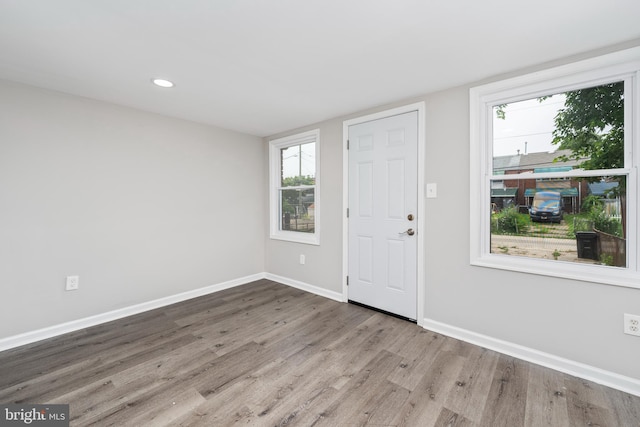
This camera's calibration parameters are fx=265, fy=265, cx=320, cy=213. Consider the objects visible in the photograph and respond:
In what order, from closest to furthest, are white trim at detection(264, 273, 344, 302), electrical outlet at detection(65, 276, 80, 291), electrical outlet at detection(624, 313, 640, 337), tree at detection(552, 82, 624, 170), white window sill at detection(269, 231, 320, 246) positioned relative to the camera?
electrical outlet at detection(624, 313, 640, 337) < tree at detection(552, 82, 624, 170) < electrical outlet at detection(65, 276, 80, 291) < white trim at detection(264, 273, 344, 302) < white window sill at detection(269, 231, 320, 246)

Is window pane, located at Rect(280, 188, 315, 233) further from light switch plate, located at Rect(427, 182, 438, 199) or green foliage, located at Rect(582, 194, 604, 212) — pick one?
green foliage, located at Rect(582, 194, 604, 212)

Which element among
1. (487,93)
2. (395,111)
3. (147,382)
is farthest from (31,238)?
(487,93)

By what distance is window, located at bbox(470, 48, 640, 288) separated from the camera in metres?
1.78

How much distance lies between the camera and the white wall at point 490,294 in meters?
1.79

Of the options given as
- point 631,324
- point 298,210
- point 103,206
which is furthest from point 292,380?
point 103,206

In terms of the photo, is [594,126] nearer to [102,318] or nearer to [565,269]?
[565,269]

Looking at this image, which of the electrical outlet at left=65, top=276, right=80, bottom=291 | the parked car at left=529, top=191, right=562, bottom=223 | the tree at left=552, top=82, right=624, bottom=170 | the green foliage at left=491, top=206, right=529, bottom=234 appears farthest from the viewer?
the electrical outlet at left=65, top=276, right=80, bottom=291

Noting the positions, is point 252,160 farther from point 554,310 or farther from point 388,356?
point 554,310

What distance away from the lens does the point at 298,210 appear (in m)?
3.91

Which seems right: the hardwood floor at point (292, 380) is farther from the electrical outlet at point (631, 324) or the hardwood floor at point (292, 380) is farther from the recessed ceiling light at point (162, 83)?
the recessed ceiling light at point (162, 83)

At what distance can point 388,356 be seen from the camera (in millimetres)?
2119

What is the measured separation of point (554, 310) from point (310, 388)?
1.87 metres

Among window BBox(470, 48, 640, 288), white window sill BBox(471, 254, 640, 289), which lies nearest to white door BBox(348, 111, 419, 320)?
window BBox(470, 48, 640, 288)

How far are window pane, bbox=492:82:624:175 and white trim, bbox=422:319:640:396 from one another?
4.59 ft
